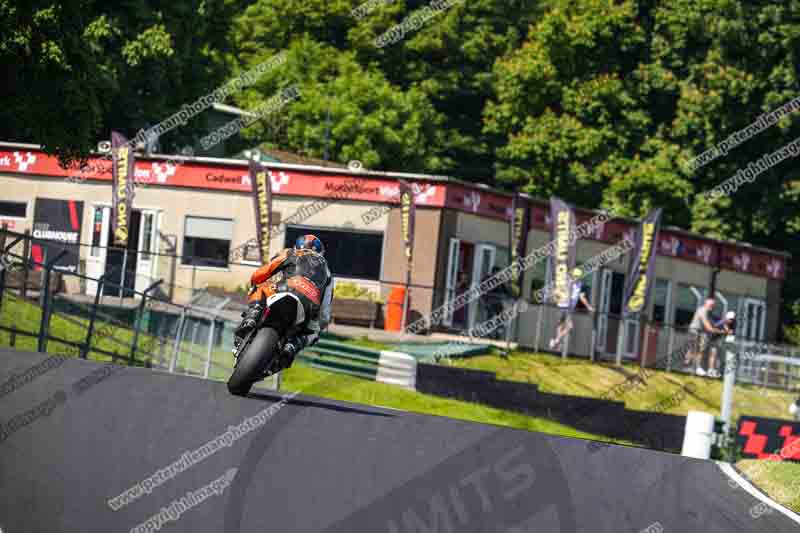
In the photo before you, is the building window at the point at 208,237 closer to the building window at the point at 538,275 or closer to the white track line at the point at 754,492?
the building window at the point at 538,275

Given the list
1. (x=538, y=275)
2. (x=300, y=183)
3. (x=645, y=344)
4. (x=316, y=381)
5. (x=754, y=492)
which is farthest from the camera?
(x=538, y=275)

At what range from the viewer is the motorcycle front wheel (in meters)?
9.74

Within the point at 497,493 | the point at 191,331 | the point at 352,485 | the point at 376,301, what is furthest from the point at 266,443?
the point at 376,301

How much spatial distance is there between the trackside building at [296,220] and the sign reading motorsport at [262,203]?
37.5 inches

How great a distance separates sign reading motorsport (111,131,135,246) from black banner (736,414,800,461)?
1673 centimetres

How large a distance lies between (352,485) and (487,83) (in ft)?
150

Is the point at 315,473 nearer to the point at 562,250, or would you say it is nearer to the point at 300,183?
the point at 562,250

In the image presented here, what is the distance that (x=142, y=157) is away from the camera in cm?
3434

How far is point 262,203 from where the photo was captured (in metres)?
30.8

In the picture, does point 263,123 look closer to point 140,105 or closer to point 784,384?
point 140,105

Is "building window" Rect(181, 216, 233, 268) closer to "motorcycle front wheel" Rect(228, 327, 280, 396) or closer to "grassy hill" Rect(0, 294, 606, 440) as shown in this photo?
"grassy hill" Rect(0, 294, 606, 440)

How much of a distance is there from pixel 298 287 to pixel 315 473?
399 cm

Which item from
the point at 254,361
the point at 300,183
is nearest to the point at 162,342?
the point at 254,361

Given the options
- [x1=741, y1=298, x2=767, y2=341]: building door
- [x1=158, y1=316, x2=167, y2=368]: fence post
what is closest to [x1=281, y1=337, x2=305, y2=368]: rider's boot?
[x1=158, y1=316, x2=167, y2=368]: fence post
